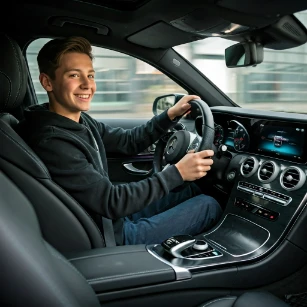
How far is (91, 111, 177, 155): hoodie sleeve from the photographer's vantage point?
2.36 metres

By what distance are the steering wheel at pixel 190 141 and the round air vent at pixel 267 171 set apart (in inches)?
11.4

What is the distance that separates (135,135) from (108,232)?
0.83 metres

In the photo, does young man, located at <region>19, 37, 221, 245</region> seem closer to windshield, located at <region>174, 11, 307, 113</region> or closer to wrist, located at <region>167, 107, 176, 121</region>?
wrist, located at <region>167, 107, 176, 121</region>

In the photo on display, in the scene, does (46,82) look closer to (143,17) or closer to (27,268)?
(143,17)

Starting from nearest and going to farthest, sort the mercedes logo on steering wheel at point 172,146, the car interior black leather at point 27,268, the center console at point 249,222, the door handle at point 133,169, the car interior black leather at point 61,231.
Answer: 1. the car interior black leather at point 27,268
2. the car interior black leather at point 61,231
3. the center console at point 249,222
4. the mercedes logo on steering wheel at point 172,146
5. the door handle at point 133,169

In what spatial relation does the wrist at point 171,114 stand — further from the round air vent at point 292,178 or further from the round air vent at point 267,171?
the round air vent at point 292,178

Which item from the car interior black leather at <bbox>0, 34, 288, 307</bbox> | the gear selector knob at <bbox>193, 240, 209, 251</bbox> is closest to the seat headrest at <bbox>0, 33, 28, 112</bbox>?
the car interior black leather at <bbox>0, 34, 288, 307</bbox>

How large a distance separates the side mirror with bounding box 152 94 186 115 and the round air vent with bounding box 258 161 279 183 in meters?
0.77

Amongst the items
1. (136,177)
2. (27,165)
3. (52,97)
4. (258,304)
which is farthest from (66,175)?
(136,177)

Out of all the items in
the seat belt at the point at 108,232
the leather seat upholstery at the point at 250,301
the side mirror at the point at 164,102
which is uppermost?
the side mirror at the point at 164,102

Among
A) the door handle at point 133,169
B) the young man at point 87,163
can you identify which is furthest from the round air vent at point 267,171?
the door handle at point 133,169

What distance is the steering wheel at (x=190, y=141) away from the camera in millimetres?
1855

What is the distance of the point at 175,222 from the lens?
6.44ft

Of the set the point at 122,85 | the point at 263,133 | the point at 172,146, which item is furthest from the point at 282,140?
the point at 122,85
